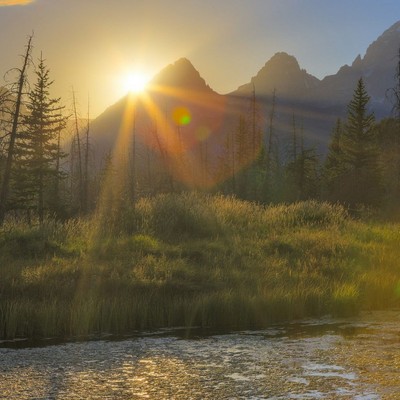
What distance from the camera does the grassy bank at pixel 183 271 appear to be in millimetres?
9211

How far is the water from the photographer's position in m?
5.21

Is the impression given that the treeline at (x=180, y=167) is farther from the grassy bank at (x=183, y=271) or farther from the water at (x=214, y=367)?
the water at (x=214, y=367)

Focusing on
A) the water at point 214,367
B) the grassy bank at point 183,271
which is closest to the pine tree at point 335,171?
the grassy bank at point 183,271

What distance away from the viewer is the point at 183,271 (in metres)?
11.7

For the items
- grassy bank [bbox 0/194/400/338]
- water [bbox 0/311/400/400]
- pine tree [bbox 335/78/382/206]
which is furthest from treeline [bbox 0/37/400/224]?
water [bbox 0/311/400/400]

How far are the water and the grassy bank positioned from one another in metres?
1.03

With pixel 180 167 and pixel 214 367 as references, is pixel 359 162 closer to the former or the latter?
pixel 180 167

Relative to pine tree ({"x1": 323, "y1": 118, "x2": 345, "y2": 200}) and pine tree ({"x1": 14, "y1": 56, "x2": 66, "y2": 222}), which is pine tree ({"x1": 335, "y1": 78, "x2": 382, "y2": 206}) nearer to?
pine tree ({"x1": 323, "y1": 118, "x2": 345, "y2": 200})

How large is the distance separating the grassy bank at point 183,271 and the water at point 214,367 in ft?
3.39

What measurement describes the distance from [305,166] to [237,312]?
4360cm

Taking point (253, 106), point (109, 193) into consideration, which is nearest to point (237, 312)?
point (109, 193)

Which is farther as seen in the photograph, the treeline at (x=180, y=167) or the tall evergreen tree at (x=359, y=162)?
the tall evergreen tree at (x=359, y=162)

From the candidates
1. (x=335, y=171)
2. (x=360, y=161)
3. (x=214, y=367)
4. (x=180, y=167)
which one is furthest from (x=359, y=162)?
(x=214, y=367)

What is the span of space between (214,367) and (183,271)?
5.61 m
